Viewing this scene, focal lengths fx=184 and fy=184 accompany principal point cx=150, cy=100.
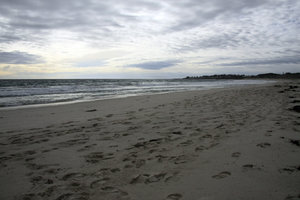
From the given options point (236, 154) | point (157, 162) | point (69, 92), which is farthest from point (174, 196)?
point (69, 92)

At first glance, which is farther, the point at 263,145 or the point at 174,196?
the point at 263,145

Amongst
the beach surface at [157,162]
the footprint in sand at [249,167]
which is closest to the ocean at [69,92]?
the beach surface at [157,162]

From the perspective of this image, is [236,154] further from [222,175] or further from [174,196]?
[174,196]

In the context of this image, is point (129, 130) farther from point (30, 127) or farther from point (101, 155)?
point (30, 127)

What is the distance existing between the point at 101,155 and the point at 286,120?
4.49 metres

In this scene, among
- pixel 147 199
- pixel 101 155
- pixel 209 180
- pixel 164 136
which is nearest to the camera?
pixel 147 199

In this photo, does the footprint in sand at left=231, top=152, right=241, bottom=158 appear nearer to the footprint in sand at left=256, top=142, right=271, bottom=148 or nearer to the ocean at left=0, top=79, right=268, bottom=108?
the footprint in sand at left=256, top=142, right=271, bottom=148

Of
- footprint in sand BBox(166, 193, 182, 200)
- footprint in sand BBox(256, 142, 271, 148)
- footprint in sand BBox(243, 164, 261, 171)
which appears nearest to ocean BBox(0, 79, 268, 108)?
footprint in sand BBox(166, 193, 182, 200)

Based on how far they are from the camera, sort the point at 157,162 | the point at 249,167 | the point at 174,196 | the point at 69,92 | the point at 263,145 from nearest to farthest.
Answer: the point at 174,196 < the point at 249,167 < the point at 157,162 < the point at 263,145 < the point at 69,92

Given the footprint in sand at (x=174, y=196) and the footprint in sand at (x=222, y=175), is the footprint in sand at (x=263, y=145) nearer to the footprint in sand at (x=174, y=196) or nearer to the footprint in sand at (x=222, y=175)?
the footprint in sand at (x=222, y=175)

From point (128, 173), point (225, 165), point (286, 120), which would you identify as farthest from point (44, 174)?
point (286, 120)

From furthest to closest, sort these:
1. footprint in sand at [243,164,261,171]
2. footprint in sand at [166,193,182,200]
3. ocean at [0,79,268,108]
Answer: ocean at [0,79,268,108]
footprint in sand at [243,164,261,171]
footprint in sand at [166,193,182,200]

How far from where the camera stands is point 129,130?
175 inches

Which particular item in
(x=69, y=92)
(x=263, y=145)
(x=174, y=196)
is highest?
(x=69, y=92)
